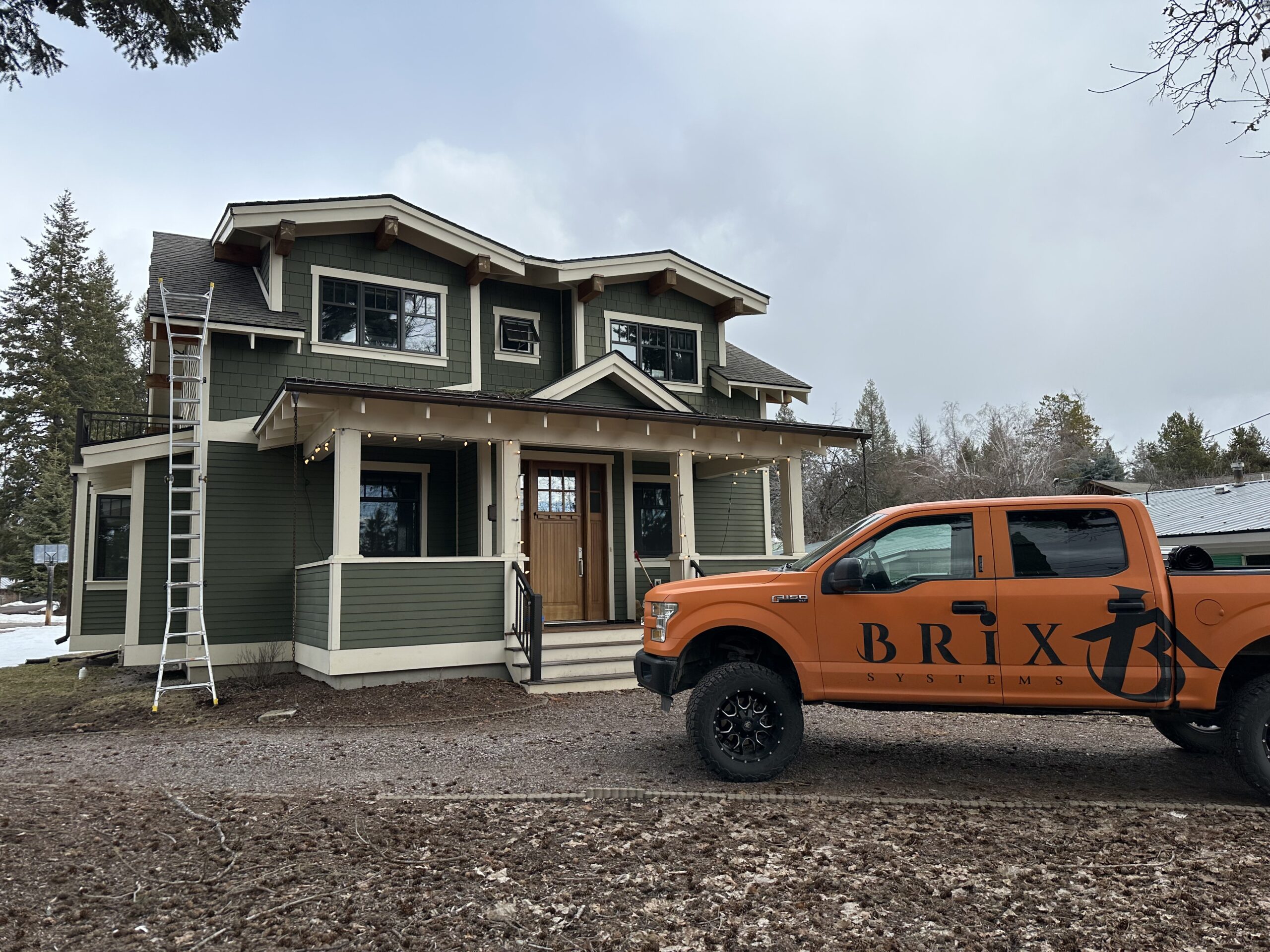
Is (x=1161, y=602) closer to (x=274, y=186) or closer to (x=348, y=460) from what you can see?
(x=348, y=460)

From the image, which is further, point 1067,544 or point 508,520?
point 508,520

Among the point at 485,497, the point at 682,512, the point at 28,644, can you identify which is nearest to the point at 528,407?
the point at 485,497

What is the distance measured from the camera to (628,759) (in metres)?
6.43

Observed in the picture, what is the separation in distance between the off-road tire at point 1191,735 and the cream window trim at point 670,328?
966 cm

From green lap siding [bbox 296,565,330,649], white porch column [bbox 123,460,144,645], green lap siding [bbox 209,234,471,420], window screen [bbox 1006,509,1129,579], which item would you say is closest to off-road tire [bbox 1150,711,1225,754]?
window screen [bbox 1006,509,1129,579]

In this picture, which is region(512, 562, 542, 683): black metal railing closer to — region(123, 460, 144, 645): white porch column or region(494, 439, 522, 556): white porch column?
region(494, 439, 522, 556): white porch column

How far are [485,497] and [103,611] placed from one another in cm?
831

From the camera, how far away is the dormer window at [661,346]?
585 inches

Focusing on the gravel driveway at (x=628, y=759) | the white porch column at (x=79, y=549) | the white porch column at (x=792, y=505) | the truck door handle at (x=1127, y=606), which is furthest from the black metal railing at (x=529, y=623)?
the white porch column at (x=79, y=549)

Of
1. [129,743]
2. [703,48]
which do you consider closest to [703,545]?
[129,743]

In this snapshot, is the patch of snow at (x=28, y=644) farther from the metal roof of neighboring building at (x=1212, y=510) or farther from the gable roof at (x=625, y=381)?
the metal roof of neighboring building at (x=1212, y=510)

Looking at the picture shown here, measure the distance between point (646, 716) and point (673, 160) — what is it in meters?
39.9

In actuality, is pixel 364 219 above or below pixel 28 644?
above

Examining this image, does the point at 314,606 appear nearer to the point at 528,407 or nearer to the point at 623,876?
the point at 528,407
